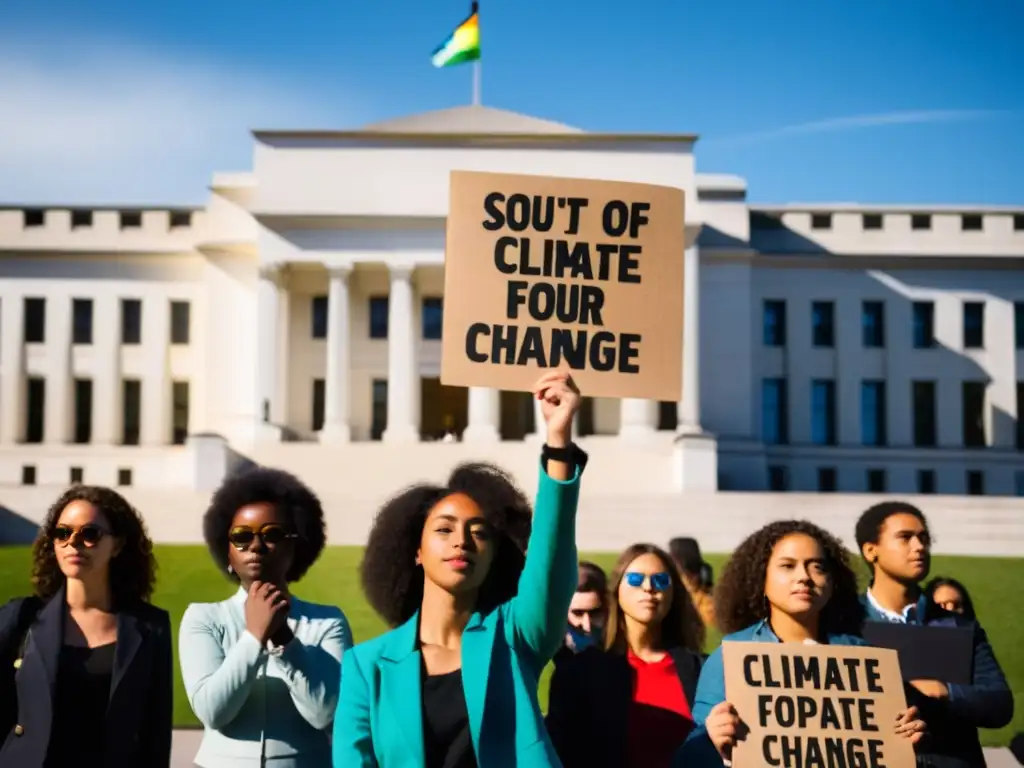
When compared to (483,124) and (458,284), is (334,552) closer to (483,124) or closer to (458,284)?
(458,284)

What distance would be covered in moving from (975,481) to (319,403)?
23575mm

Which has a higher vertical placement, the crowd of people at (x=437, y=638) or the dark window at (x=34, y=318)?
the dark window at (x=34, y=318)

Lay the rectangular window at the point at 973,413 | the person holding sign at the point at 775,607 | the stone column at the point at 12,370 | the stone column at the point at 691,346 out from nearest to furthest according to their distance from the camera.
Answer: the person holding sign at the point at 775,607 < the stone column at the point at 691,346 < the stone column at the point at 12,370 < the rectangular window at the point at 973,413

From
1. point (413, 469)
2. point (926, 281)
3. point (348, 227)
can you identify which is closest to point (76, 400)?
point (348, 227)

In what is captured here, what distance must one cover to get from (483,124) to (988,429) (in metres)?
21.2

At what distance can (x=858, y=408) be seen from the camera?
43469 mm

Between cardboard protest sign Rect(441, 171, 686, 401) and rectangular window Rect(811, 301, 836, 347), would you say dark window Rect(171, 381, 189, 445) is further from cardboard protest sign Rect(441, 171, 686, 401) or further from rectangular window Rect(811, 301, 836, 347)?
cardboard protest sign Rect(441, 171, 686, 401)

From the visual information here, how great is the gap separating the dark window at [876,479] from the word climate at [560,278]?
40349 mm

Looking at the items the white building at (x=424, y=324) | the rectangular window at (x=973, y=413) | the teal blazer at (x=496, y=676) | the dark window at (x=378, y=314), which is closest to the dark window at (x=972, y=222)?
the white building at (x=424, y=324)

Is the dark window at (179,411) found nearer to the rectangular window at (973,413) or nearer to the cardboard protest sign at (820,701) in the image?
the rectangular window at (973,413)

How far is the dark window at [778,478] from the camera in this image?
140 ft

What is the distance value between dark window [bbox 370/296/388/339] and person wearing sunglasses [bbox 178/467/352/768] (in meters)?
36.8

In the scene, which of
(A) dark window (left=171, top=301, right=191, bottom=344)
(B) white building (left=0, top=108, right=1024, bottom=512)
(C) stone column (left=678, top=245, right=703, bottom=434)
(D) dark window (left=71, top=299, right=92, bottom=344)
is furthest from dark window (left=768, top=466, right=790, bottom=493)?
(D) dark window (left=71, top=299, right=92, bottom=344)

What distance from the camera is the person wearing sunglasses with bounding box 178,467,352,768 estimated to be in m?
4.45
